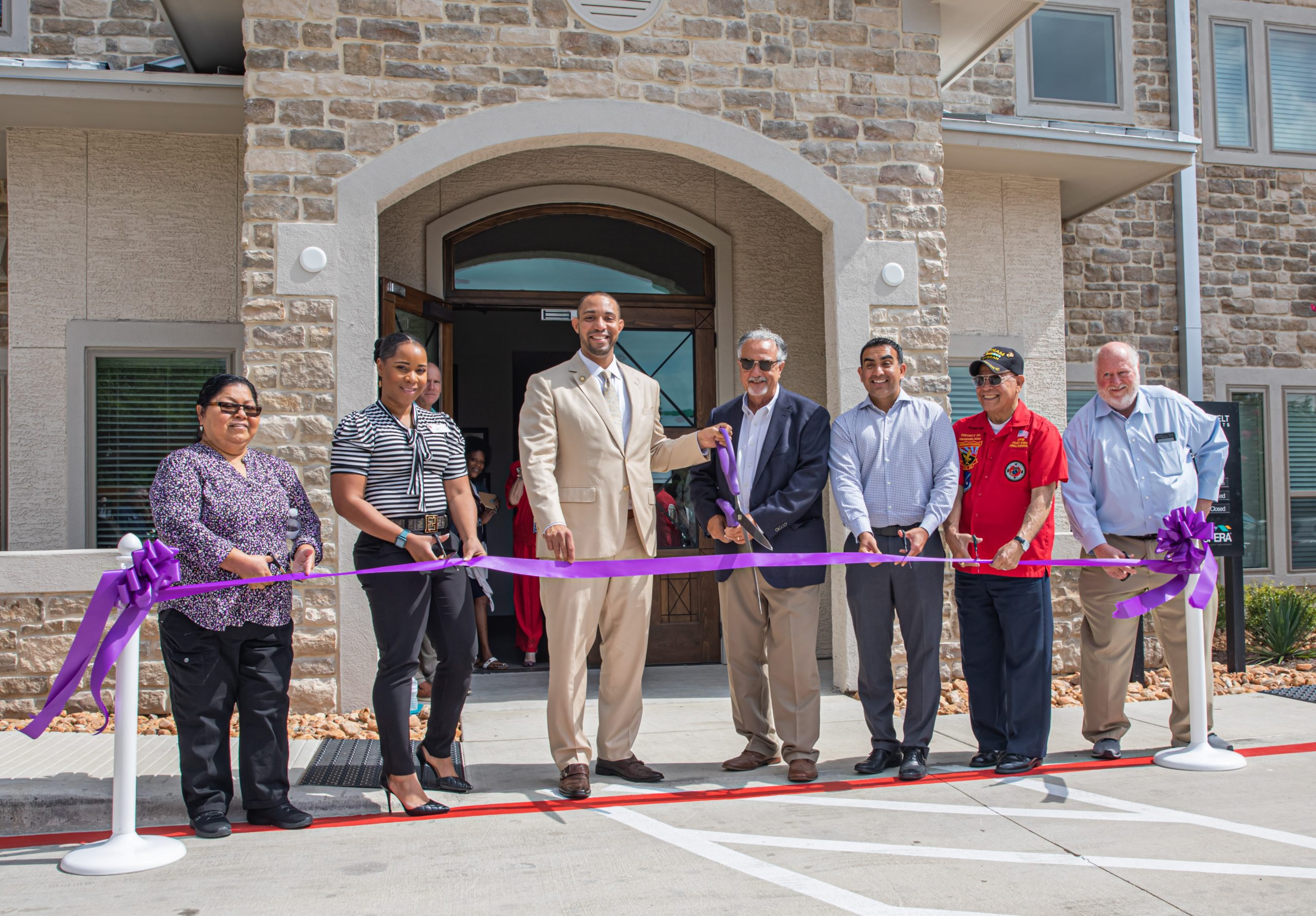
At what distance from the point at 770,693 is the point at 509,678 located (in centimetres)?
296

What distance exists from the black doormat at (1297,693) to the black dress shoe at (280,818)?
19.7 feet

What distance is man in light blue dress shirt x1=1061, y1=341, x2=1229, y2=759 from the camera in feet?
17.0

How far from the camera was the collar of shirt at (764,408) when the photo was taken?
492 centimetres

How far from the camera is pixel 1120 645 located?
17.0ft

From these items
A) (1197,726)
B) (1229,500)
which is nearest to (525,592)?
(1197,726)

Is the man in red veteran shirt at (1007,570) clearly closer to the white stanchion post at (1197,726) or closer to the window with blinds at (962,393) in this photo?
the white stanchion post at (1197,726)

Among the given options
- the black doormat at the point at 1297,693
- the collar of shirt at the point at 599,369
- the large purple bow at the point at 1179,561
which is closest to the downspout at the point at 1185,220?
the black doormat at the point at 1297,693

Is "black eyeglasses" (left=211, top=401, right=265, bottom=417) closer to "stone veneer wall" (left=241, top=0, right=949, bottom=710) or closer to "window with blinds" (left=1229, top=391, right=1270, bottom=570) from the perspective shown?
"stone veneer wall" (left=241, top=0, right=949, bottom=710)

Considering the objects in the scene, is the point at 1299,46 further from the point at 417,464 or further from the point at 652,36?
the point at 417,464

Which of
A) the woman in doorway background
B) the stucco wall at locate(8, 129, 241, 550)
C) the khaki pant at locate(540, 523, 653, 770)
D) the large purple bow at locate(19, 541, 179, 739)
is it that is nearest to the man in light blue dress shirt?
the khaki pant at locate(540, 523, 653, 770)

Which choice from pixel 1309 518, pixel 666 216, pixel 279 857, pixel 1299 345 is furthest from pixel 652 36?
pixel 1309 518

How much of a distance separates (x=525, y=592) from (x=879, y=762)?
3.66 metres

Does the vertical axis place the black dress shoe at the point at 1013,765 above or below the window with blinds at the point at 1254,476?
below

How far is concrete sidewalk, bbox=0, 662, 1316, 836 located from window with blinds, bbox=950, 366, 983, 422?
2511mm
